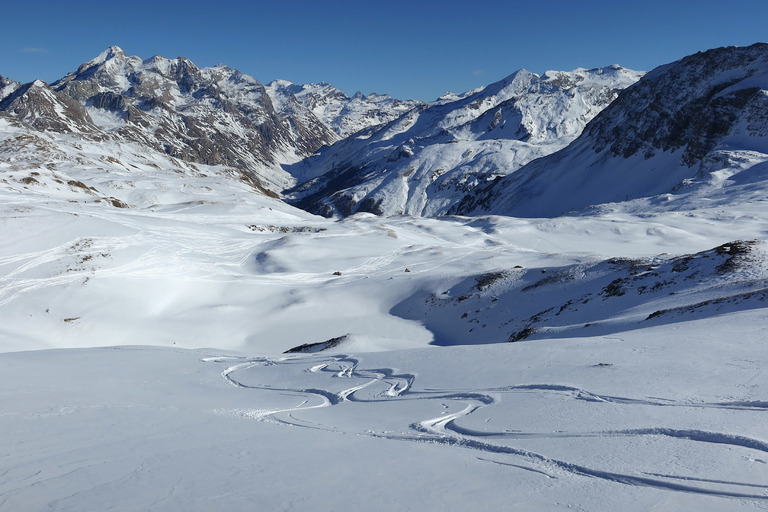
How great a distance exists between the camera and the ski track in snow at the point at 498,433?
601cm

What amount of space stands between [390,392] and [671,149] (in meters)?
137

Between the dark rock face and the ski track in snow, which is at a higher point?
the dark rock face

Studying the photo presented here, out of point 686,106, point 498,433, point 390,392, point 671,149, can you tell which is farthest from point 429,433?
point 686,106

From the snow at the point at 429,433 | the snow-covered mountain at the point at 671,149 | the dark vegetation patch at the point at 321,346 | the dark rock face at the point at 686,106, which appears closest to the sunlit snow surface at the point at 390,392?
the snow at the point at 429,433

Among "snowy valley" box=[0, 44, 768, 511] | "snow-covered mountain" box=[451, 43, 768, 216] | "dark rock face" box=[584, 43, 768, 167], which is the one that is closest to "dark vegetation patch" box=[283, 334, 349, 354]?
"snowy valley" box=[0, 44, 768, 511]

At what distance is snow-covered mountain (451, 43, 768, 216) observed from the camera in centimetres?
9725

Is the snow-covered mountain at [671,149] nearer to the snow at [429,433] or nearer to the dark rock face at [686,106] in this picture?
the dark rock face at [686,106]

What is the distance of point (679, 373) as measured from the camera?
10773mm

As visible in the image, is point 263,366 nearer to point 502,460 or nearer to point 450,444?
point 450,444

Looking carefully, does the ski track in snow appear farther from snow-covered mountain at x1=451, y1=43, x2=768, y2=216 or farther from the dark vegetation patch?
snow-covered mountain at x1=451, y1=43, x2=768, y2=216

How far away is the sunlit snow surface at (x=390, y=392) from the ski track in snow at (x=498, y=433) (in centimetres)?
5

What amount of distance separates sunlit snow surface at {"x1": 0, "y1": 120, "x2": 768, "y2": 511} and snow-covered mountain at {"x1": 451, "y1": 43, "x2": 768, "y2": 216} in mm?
70741

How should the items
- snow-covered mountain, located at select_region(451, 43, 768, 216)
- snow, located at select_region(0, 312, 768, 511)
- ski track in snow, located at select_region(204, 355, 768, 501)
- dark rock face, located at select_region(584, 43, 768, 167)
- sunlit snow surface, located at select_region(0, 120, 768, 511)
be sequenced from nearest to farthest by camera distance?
ski track in snow, located at select_region(204, 355, 768, 501), snow, located at select_region(0, 312, 768, 511), sunlit snow surface, located at select_region(0, 120, 768, 511), snow-covered mountain, located at select_region(451, 43, 768, 216), dark rock face, located at select_region(584, 43, 768, 167)

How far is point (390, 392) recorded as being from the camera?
42.1ft
